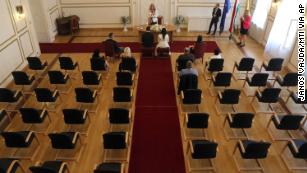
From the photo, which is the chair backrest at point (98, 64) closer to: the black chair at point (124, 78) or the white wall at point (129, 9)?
the black chair at point (124, 78)

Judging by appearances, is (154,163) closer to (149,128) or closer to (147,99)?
(149,128)

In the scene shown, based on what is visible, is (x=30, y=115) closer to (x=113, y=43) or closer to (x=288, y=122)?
(x=113, y=43)

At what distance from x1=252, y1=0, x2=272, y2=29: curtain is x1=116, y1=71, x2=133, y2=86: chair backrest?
7.36 metres

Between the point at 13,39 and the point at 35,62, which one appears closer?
the point at 35,62

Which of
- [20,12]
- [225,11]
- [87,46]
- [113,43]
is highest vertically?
[225,11]

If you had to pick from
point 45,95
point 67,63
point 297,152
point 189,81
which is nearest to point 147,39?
point 67,63

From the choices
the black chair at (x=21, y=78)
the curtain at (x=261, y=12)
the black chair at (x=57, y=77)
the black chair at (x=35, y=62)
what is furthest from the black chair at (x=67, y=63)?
the curtain at (x=261, y=12)

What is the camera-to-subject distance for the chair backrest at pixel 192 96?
20.5ft

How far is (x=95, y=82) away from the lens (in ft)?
23.9

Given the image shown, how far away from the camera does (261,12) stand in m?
11.3

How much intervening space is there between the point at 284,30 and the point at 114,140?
7656 millimetres

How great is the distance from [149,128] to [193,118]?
1.32 m

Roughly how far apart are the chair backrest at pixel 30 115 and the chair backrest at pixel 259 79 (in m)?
5.79

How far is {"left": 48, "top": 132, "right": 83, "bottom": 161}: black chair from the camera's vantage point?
4738 mm
